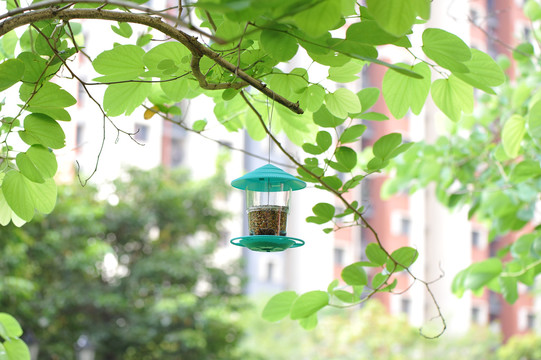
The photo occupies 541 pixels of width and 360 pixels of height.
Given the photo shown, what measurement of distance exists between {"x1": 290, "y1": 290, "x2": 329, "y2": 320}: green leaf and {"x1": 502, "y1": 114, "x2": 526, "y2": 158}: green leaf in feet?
1.33

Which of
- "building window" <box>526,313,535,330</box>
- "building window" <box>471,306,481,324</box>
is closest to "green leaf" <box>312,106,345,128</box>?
"building window" <box>471,306,481,324</box>

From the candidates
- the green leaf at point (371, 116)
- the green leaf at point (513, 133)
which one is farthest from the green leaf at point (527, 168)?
the green leaf at point (371, 116)

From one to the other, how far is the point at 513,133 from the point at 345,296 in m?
0.39

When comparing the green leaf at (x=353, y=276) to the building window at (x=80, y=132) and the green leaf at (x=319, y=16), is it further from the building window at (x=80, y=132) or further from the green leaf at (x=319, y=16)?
the building window at (x=80, y=132)

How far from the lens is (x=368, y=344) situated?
35.7 ft

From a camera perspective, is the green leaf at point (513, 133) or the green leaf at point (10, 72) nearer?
the green leaf at point (10, 72)

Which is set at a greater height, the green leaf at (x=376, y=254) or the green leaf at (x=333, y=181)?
the green leaf at (x=333, y=181)

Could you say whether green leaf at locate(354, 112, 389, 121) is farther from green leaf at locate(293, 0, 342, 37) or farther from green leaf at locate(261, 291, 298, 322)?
green leaf at locate(293, 0, 342, 37)

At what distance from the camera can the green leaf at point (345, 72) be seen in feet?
2.51

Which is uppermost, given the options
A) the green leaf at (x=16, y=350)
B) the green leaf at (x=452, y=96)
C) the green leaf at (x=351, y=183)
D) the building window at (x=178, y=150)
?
the building window at (x=178, y=150)

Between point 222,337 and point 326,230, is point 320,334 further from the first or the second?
point 326,230

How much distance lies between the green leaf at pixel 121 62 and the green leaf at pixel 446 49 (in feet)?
0.96

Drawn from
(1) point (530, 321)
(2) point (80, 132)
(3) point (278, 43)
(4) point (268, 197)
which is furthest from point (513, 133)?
(1) point (530, 321)

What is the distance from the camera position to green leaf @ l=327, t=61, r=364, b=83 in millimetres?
766
